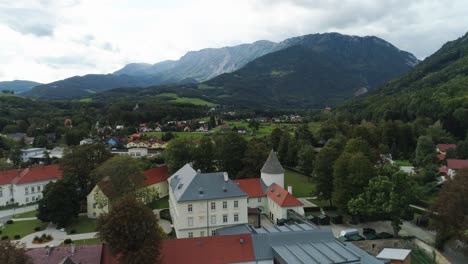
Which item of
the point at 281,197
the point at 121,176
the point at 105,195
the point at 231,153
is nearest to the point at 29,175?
the point at 105,195

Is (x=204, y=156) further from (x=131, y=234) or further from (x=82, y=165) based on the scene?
(x=131, y=234)

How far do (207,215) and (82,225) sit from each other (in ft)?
56.9

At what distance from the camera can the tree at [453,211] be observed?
29.3 m

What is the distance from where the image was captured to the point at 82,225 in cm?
4269

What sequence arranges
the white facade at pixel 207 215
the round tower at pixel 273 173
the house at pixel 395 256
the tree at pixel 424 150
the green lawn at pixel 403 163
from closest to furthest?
the house at pixel 395 256 < the white facade at pixel 207 215 < the round tower at pixel 273 173 < the tree at pixel 424 150 < the green lawn at pixel 403 163

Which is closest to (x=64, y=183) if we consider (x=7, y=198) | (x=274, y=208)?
(x=7, y=198)

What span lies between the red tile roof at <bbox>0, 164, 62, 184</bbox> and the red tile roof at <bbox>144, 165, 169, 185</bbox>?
14.5 metres

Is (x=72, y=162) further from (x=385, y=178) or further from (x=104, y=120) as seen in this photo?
(x=104, y=120)

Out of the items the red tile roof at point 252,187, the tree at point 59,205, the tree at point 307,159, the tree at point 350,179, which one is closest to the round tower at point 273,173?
the red tile roof at point 252,187

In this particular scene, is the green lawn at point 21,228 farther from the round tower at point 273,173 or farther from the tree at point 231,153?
the round tower at point 273,173

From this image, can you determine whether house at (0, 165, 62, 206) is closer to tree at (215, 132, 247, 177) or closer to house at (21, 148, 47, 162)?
tree at (215, 132, 247, 177)

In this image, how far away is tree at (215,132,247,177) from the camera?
2317 inches

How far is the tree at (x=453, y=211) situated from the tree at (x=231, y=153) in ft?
109

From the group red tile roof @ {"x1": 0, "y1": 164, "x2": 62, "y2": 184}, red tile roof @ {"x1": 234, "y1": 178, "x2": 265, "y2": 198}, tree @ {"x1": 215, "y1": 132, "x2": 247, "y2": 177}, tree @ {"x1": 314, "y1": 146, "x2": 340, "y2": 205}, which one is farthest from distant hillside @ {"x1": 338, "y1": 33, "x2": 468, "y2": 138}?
red tile roof @ {"x1": 0, "y1": 164, "x2": 62, "y2": 184}
